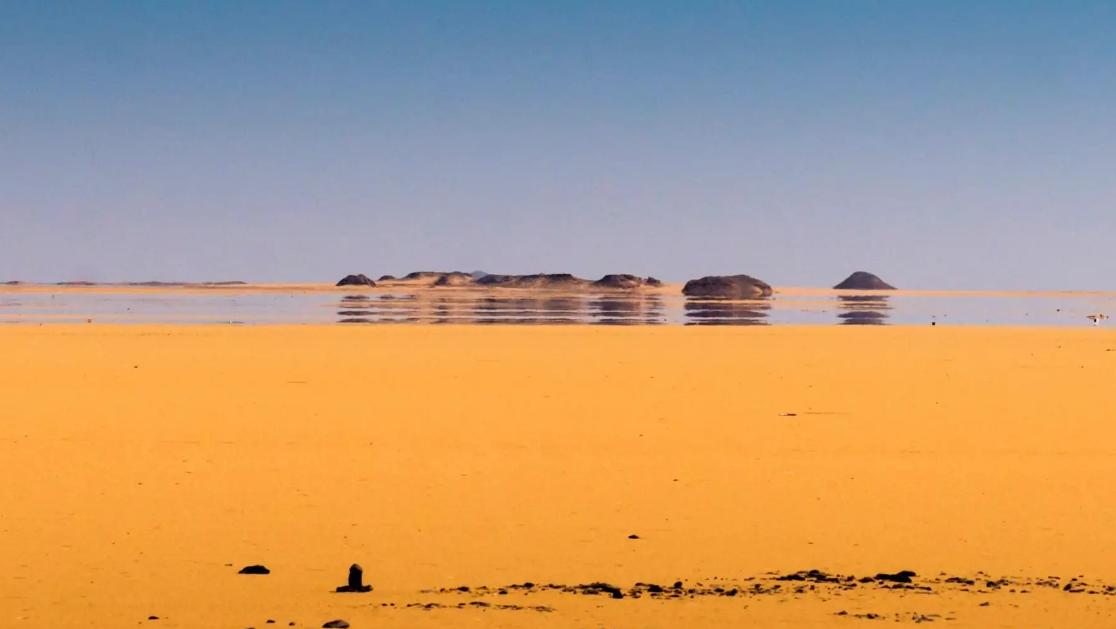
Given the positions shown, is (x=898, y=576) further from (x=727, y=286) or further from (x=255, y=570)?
(x=727, y=286)

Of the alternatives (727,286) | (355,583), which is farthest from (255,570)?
(727,286)

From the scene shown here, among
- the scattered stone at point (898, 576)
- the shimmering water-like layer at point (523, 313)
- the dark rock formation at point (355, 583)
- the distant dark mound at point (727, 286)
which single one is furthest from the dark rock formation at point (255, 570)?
the distant dark mound at point (727, 286)

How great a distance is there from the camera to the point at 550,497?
1087cm

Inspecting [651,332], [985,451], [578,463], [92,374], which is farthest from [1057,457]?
[651,332]

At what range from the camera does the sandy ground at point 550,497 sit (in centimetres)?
732

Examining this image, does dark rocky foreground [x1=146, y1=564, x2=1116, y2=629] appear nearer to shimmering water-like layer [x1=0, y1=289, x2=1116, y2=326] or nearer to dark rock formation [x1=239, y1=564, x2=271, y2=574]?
dark rock formation [x1=239, y1=564, x2=271, y2=574]

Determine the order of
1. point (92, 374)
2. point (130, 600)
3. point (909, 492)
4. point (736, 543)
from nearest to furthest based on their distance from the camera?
point (130, 600)
point (736, 543)
point (909, 492)
point (92, 374)

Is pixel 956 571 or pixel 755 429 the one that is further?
pixel 755 429

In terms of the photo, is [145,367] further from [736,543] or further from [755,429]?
[736,543]

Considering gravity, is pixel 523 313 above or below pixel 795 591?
above

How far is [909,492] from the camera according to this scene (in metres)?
11.2

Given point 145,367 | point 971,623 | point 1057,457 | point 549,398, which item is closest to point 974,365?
point 549,398

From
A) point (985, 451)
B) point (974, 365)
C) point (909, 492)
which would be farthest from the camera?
point (974, 365)

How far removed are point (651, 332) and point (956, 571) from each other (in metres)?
35.0
